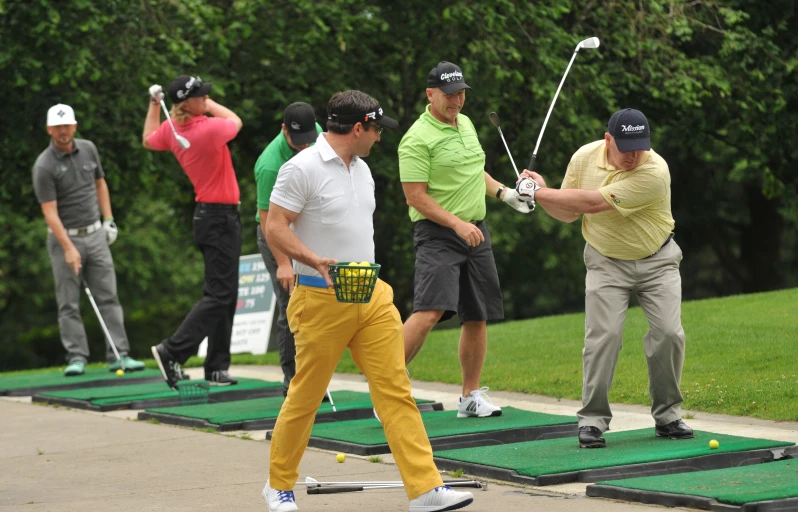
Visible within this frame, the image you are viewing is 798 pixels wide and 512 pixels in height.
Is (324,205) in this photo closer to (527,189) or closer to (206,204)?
(527,189)

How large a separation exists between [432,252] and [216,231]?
286 cm

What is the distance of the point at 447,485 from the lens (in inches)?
228

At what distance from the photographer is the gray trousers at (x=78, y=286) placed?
40.0ft

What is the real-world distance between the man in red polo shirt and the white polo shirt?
4.51m

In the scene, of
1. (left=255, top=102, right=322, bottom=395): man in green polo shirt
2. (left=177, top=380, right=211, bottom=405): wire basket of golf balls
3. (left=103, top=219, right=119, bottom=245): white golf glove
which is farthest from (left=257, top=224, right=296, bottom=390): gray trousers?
(left=103, top=219, right=119, bottom=245): white golf glove

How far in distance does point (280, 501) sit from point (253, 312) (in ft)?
35.6

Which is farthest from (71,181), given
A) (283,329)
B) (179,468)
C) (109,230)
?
(179,468)

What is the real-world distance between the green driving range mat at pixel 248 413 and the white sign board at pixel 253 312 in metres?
6.06

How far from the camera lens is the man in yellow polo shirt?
6984mm

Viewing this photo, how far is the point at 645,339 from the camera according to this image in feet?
23.6

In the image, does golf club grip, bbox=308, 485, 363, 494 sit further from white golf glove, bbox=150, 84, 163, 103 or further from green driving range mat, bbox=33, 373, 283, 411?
white golf glove, bbox=150, 84, 163, 103

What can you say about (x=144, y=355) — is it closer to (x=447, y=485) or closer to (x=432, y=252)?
(x=432, y=252)

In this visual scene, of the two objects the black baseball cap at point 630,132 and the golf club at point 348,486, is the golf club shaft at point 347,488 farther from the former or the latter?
the black baseball cap at point 630,132

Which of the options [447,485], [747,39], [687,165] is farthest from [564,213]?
[687,165]
